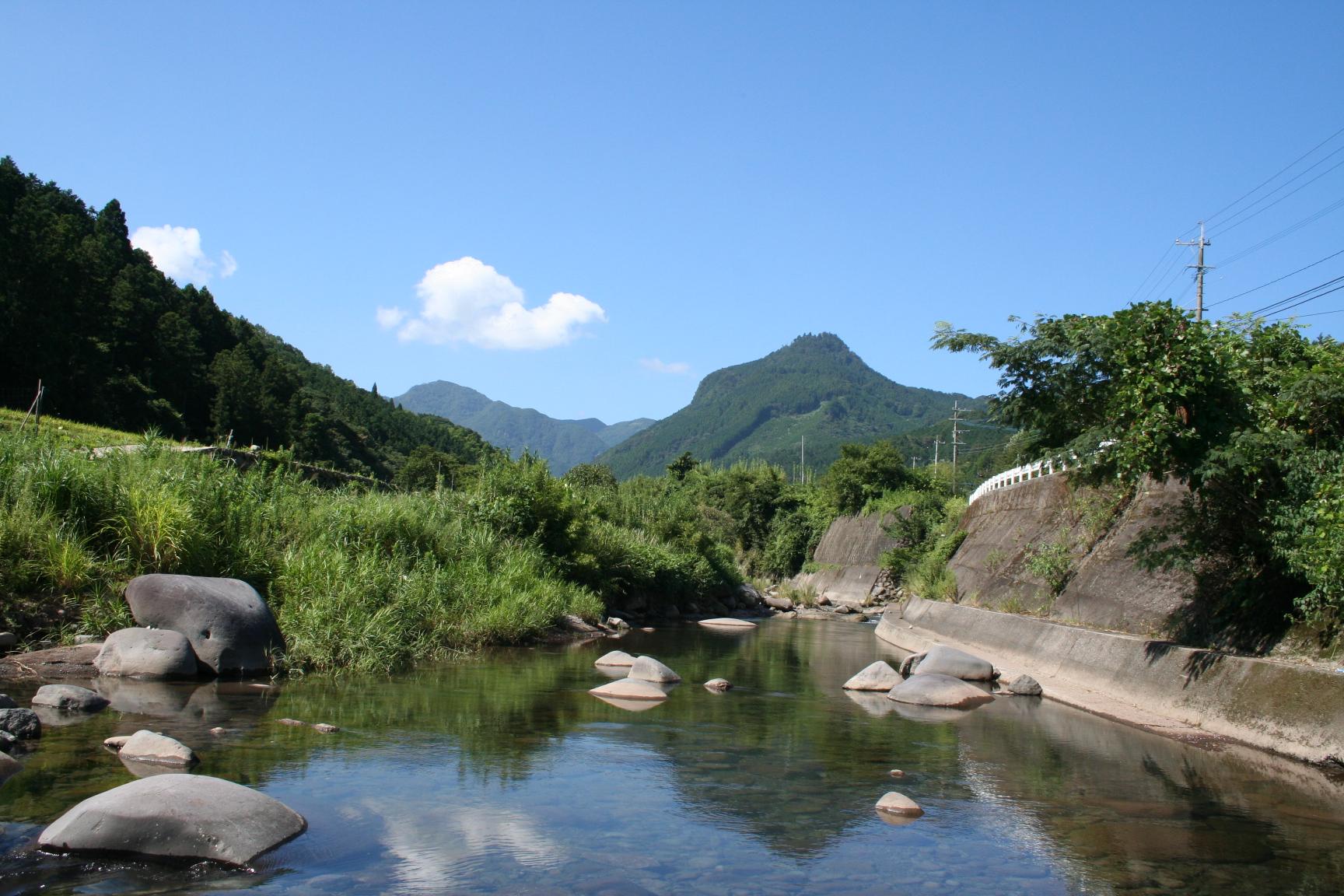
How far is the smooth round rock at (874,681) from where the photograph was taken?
15.7 m

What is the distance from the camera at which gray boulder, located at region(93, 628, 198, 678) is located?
12.2 m

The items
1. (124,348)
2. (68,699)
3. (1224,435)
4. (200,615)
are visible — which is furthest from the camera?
(124,348)

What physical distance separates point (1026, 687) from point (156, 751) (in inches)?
475

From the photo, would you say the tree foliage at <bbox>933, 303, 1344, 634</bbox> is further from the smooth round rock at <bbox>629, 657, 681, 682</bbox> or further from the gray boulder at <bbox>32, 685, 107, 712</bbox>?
the gray boulder at <bbox>32, 685, 107, 712</bbox>

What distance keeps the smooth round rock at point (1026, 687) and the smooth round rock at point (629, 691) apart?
554cm

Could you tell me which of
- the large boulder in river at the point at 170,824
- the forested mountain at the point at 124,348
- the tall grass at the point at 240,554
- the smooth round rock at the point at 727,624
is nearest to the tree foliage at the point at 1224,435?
the large boulder in river at the point at 170,824

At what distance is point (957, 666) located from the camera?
16625mm

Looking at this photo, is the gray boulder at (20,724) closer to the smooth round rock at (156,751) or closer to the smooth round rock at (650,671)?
the smooth round rock at (156,751)

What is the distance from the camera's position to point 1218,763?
9.50m

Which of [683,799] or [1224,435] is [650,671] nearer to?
[683,799]

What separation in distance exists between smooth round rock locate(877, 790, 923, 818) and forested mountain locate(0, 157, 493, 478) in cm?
5225

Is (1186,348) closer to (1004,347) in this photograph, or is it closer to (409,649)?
(1004,347)

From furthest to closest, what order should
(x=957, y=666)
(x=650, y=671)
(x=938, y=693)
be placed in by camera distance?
(x=957, y=666), (x=650, y=671), (x=938, y=693)

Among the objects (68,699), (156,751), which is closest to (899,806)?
(156,751)
